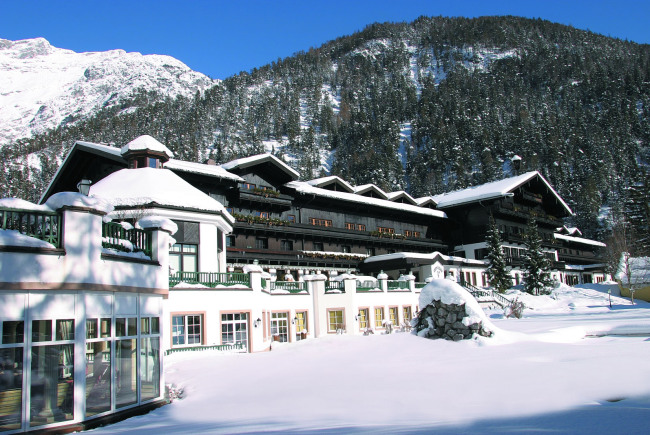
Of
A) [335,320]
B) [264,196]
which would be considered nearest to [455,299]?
[335,320]

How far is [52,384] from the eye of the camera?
32.3 feet

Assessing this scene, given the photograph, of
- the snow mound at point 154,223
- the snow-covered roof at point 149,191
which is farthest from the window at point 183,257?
the snow mound at point 154,223

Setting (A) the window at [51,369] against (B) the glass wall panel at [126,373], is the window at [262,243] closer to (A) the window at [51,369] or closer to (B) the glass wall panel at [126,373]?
(B) the glass wall panel at [126,373]

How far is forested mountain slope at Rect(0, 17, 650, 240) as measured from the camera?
11400 cm

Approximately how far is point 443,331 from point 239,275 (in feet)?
31.6

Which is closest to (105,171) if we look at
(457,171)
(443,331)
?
(443,331)

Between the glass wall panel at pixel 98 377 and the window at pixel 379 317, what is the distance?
22539 millimetres

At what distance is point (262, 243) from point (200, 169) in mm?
8729

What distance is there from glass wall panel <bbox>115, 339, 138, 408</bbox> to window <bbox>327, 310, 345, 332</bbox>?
17900 mm

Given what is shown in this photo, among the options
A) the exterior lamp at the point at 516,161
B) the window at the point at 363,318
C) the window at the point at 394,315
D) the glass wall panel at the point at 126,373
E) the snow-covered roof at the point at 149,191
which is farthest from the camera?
the exterior lamp at the point at 516,161

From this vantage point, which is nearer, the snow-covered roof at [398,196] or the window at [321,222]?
the window at [321,222]

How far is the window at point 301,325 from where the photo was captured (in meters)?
27.4

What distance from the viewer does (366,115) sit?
166875 mm

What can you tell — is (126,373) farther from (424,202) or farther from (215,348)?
(424,202)
